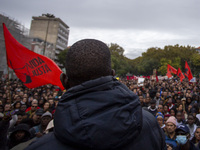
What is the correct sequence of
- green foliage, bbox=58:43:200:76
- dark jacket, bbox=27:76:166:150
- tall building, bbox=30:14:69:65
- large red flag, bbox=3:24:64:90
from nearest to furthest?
dark jacket, bbox=27:76:166:150
large red flag, bbox=3:24:64:90
green foliage, bbox=58:43:200:76
tall building, bbox=30:14:69:65

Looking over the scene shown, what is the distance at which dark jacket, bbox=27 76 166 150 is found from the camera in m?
0.74

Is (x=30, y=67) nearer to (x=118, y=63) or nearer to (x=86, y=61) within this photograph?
(x=86, y=61)

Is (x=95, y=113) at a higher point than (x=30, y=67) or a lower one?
higher

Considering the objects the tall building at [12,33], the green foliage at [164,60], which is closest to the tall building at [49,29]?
the green foliage at [164,60]

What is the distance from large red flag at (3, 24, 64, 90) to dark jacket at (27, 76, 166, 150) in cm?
416

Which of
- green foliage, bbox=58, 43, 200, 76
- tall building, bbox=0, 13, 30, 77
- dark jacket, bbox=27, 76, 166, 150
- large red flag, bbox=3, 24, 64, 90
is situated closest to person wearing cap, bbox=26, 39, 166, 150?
dark jacket, bbox=27, 76, 166, 150

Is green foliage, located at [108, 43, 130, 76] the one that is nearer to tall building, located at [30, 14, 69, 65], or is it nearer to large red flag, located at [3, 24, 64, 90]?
tall building, located at [30, 14, 69, 65]

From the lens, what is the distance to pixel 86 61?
2.94 ft

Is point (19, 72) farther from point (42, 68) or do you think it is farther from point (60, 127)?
point (60, 127)

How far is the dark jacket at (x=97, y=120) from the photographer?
737mm

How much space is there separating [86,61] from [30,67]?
15.0 feet

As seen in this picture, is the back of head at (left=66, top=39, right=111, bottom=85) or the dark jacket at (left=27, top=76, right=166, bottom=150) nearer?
the dark jacket at (left=27, top=76, right=166, bottom=150)

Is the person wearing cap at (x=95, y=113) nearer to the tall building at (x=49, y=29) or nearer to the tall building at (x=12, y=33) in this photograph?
the tall building at (x=12, y=33)

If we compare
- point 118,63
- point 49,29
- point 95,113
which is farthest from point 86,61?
point 49,29
